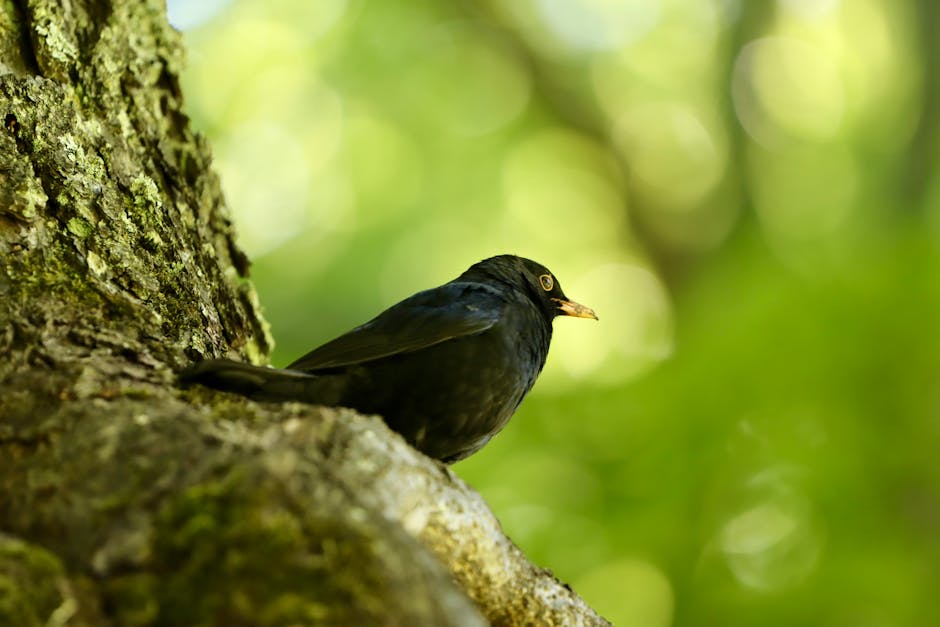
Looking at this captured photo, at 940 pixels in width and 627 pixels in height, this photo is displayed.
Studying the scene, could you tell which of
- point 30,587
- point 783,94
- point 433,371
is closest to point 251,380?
point 433,371

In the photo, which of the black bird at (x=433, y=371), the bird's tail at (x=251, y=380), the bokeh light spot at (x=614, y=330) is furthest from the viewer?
the bokeh light spot at (x=614, y=330)

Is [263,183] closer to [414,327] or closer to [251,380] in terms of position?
[414,327]

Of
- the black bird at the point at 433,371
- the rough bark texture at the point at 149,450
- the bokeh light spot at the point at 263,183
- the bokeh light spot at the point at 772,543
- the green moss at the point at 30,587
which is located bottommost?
the green moss at the point at 30,587

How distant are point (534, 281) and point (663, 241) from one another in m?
4.45

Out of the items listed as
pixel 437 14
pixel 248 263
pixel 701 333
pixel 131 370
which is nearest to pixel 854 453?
pixel 701 333

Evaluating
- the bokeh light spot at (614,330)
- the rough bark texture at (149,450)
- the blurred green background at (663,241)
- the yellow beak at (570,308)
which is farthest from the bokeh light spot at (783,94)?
the rough bark texture at (149,450)

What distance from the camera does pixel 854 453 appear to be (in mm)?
5719

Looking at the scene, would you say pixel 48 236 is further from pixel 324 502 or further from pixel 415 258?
pixel 415 258

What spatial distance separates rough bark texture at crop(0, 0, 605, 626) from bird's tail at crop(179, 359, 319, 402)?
81mm

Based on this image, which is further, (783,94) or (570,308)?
(783,94)

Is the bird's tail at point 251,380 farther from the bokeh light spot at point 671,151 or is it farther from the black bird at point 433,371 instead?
the bokeh light spot at point 671,151

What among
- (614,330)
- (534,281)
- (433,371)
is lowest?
(433,371)

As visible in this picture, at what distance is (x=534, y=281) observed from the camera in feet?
15.3

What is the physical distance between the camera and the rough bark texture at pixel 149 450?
1.71m
